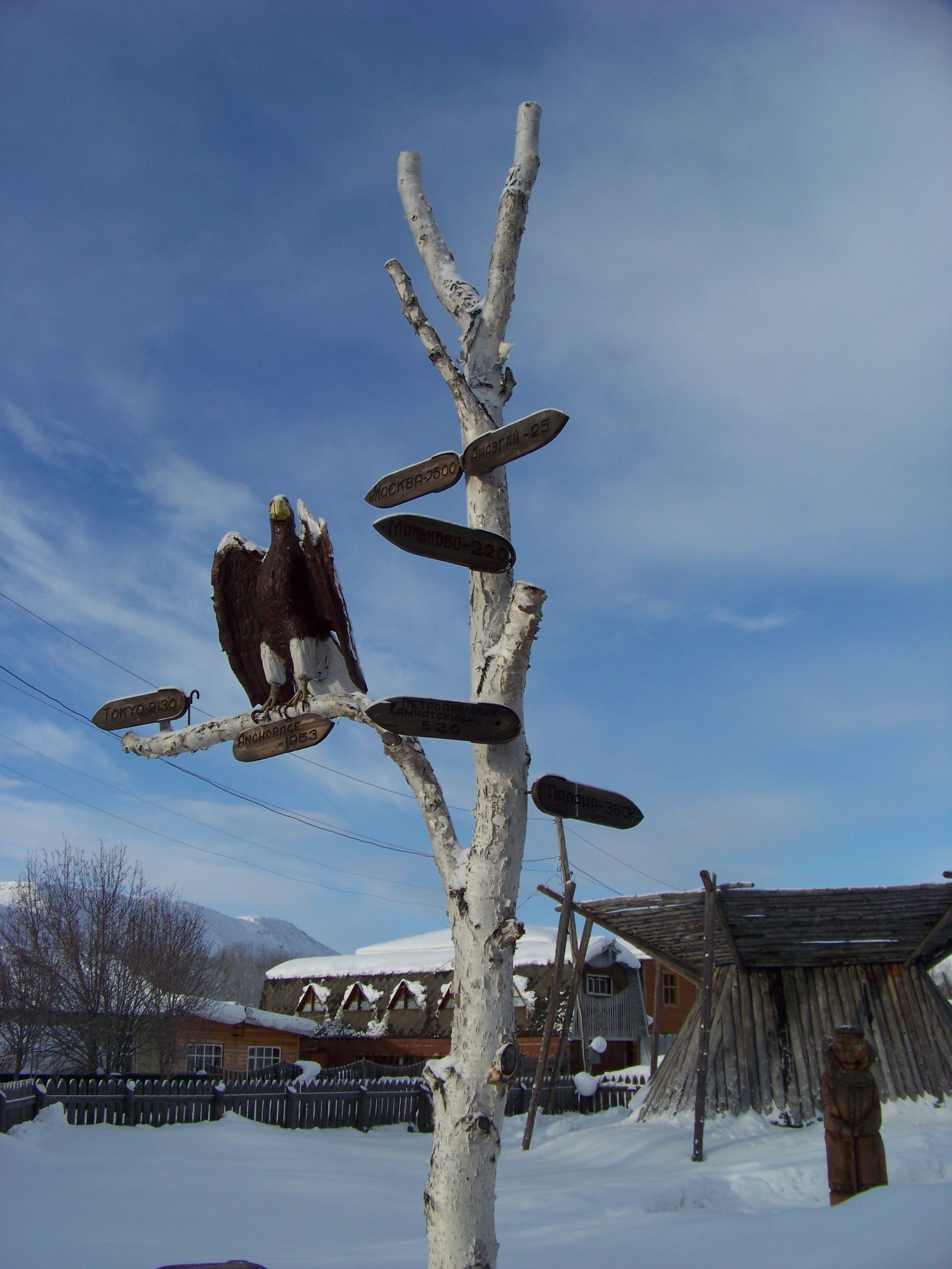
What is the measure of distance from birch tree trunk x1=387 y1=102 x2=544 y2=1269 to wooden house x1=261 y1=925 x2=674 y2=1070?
21326mm

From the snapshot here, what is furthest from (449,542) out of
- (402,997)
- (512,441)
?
(402,997)

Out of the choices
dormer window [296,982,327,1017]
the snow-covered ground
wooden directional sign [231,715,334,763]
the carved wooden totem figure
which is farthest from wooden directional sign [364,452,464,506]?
dormer window [296,982,327,1017]

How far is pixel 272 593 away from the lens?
4887mm

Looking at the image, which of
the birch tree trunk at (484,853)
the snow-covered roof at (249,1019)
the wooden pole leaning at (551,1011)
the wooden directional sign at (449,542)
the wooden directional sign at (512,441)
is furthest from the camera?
the snow-covered roof at (249,1019)

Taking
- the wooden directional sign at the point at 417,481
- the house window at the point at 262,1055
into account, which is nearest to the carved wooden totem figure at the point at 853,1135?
the wooden directional sign at the point at 417,481

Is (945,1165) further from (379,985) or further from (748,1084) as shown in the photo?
(379,985)

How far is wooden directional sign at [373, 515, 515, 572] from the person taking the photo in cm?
363

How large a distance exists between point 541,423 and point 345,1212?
788 cm

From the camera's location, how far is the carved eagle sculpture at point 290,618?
473cm

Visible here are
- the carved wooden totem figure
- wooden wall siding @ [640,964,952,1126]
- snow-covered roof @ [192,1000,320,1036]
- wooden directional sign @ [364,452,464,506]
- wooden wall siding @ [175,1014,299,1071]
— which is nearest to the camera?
wooden directional sign @ [364,452,464,506]

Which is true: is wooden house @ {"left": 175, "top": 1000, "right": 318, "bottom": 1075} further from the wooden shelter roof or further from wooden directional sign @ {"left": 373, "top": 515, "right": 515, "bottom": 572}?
wooden directional sign @ {"left": 373, "top": 515, "right": 515, "bottom": 572}

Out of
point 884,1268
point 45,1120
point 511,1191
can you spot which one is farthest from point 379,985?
point 884,1268

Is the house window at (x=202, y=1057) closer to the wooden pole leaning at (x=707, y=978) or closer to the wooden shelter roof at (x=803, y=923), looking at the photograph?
the wooden shelter roof at (x=803, y=923)

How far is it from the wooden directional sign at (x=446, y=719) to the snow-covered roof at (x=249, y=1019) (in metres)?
24.3
